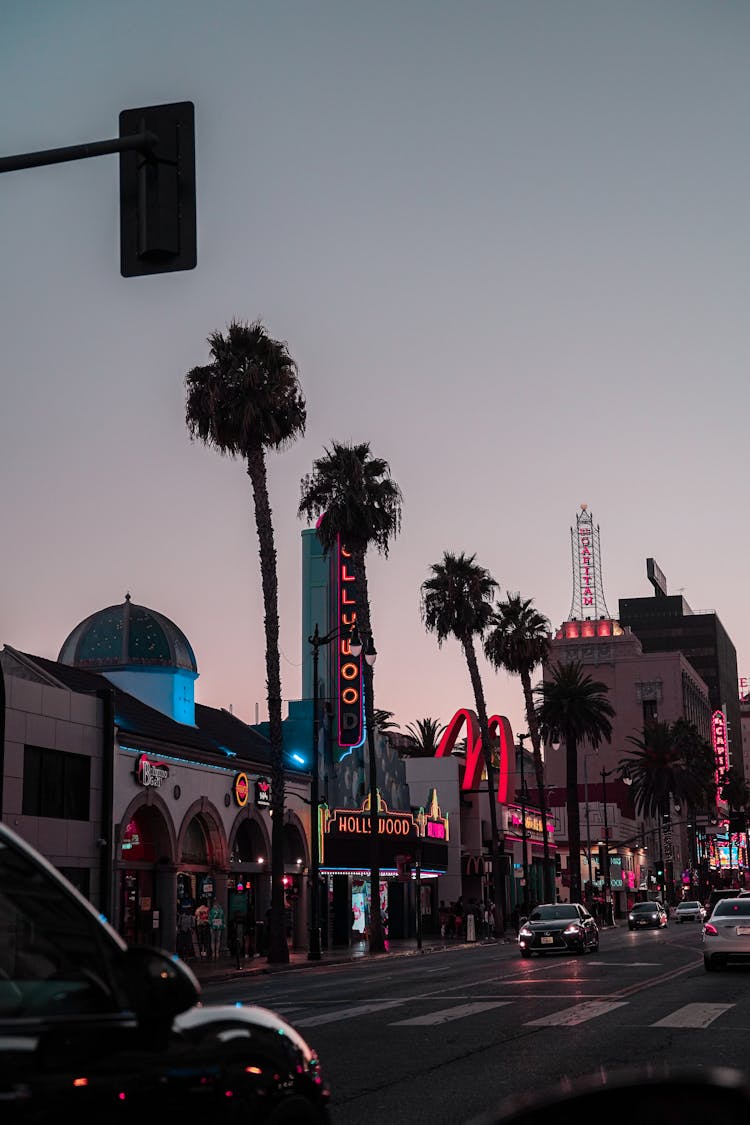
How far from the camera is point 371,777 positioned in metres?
→ 49.7

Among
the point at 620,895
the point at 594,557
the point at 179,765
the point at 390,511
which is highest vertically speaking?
the point at 594,557

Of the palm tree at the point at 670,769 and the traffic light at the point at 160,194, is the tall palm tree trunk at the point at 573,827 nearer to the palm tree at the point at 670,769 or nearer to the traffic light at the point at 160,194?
the palm tree at the point at 670,769

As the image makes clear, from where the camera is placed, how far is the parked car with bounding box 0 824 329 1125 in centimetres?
328

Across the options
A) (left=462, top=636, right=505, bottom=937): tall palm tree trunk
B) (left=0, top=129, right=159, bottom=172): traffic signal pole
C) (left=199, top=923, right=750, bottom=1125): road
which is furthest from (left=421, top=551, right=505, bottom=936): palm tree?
(left=0, top=129, right=159, bottom=172): traffic signal pole

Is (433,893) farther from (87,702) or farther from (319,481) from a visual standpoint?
(87,702)

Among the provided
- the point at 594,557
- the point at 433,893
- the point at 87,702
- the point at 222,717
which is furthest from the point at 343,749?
the point at 594,557

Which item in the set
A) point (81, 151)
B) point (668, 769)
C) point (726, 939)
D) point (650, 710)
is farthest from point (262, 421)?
point (650, 710)

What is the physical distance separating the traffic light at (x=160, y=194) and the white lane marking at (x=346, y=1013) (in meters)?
10.4

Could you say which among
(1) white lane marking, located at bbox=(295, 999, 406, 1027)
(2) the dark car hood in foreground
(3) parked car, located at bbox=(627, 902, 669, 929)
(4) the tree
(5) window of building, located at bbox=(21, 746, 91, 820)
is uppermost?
(4) the tree

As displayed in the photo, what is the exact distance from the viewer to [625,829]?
395ft

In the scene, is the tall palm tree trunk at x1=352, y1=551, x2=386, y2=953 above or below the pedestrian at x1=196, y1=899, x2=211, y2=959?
above

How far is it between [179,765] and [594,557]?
149163 mm

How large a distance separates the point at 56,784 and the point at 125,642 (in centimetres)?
1361

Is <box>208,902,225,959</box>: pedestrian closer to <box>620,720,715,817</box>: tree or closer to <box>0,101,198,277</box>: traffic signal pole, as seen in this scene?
<box>0,101,198,277</box>: traffic signal pole
